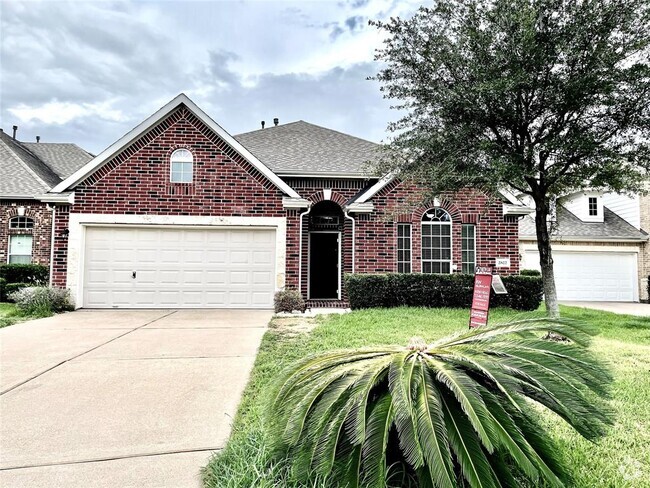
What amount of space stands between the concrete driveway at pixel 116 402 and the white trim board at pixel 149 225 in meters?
3.28

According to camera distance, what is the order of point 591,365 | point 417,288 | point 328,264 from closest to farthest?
point 591,365 → point 417,288 → point 328,264

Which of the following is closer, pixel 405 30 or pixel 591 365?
pixel 591 365

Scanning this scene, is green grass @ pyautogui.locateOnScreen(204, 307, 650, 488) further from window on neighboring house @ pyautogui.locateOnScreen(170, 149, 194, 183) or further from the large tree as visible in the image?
window on neighboring house @ pyautogui.locateOnScreen(170, 149, 194, 183)

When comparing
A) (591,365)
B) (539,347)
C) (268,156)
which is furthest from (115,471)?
(268,156)

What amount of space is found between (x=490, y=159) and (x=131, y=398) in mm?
7459

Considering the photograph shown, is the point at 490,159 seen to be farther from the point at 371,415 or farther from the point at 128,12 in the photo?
the point at 128,12

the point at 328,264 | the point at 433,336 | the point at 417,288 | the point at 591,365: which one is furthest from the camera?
the point at 328,264

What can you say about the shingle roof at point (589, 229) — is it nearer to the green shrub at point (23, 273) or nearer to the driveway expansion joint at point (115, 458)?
the driveway expansion joint at point (115, 458)

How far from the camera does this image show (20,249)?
51.6ft

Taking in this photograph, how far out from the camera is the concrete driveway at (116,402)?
9.75 feet

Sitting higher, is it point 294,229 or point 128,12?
point 128,12

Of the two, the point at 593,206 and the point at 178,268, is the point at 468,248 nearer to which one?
the point at 178,268

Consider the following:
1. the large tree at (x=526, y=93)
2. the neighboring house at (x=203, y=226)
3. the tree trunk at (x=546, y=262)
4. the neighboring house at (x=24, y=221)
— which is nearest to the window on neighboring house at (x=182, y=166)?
the neighboring house at (x=203, y=226)

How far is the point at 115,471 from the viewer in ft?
9.54
